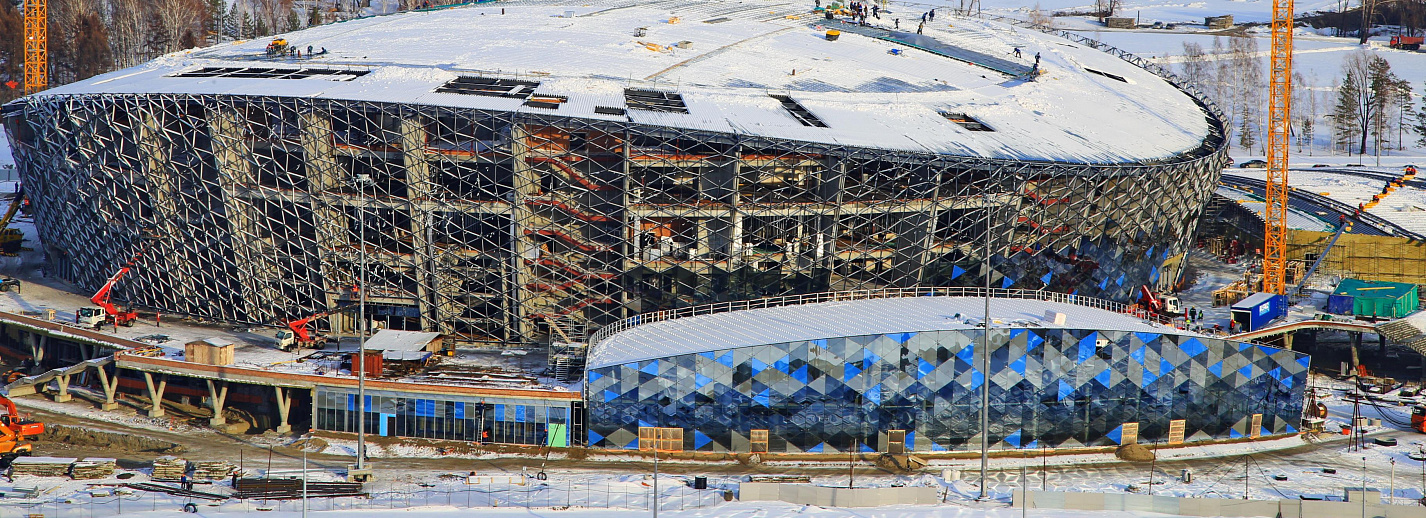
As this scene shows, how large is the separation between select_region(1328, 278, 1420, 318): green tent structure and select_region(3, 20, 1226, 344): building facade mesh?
14633mm

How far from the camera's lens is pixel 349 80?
264ft

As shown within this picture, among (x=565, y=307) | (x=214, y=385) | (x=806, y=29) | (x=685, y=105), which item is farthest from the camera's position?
(x=806, y=29)

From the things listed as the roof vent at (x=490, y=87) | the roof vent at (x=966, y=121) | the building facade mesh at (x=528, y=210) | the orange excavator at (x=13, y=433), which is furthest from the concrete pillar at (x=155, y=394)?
the roof vent at (x=966, y=121)

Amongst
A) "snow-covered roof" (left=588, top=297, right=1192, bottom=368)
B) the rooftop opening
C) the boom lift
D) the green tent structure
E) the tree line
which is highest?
the rooftop opening

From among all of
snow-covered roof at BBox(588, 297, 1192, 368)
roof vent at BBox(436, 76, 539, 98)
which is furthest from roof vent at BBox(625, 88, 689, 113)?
snow-covered roof at BBox(588, 297, 1192, 368)

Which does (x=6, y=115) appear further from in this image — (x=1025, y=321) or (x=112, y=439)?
(x=1025, y=321)

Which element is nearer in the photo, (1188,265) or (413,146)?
→ (413,146)

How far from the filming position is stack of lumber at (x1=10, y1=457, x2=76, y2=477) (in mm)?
57625

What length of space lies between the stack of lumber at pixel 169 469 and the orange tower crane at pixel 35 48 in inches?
3811

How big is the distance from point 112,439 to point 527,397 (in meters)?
19.8

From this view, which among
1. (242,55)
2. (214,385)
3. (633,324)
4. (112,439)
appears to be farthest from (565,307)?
(242,55)

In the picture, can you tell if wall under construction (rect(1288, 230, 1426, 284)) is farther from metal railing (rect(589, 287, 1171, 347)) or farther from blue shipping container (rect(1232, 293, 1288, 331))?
metal railing (rect(589, 287, 1171, 347))

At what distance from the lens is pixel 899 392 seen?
209 feet

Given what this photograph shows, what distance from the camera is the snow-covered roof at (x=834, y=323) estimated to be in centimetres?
6425
